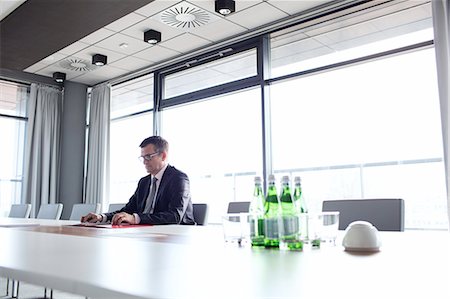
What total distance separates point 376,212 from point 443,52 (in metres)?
2.17

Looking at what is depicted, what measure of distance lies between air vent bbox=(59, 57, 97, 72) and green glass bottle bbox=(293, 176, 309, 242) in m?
4.94

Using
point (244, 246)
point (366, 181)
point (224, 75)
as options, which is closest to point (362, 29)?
point (224, 75)

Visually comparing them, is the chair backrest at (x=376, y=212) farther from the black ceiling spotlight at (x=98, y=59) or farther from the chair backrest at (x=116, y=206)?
the black ceiling spotlight at (x=98, y=59)

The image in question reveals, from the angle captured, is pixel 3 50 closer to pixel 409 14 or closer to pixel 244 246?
pixel 409 14

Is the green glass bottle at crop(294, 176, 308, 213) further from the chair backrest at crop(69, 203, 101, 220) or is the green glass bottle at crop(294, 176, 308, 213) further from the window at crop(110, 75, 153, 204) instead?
the window at crop(110, 75, 153, 204)

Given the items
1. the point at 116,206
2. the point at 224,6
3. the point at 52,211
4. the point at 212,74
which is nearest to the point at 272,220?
the point at 116,206

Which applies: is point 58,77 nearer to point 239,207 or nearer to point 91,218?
point 91,218

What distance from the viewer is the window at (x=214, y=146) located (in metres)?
5.96

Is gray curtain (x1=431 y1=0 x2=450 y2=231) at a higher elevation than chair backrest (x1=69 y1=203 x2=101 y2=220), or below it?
higher

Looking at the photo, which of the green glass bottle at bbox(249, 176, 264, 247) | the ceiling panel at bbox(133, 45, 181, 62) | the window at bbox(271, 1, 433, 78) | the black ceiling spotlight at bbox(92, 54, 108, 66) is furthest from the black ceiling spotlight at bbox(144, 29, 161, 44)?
the green glass bottle at bbox(249, 176, 264, 247)

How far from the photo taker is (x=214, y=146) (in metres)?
7.49

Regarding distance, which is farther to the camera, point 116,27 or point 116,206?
point 116,27

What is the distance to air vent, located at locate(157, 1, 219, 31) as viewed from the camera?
4.07m

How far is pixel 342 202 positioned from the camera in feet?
6.70
